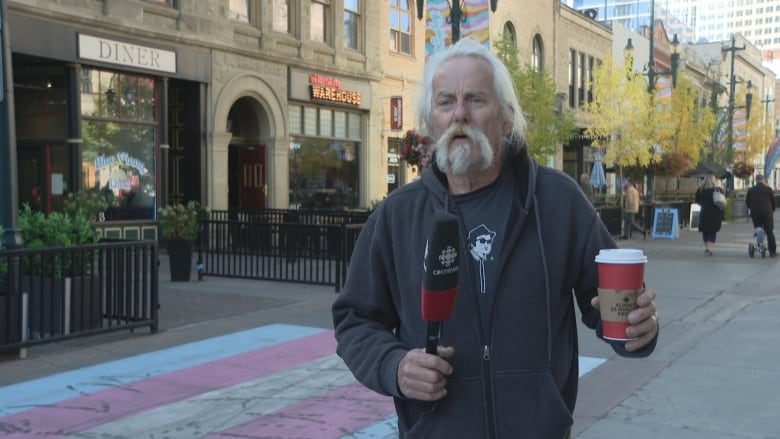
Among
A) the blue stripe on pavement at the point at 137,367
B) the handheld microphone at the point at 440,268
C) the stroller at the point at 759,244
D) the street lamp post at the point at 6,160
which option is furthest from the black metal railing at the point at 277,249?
the stroller at the point at 759,244

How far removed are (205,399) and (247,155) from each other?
1584 cm

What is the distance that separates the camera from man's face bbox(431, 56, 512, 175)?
2.37 meters

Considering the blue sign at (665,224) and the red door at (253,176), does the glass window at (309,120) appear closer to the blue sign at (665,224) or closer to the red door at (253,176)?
the red door at (253,176)

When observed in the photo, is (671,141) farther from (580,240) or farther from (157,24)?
(580,240)

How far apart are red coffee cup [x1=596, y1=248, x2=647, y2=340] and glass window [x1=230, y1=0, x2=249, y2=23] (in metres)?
18.9

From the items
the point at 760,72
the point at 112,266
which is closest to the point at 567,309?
the point at 112,266

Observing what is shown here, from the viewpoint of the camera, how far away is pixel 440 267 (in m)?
1.96

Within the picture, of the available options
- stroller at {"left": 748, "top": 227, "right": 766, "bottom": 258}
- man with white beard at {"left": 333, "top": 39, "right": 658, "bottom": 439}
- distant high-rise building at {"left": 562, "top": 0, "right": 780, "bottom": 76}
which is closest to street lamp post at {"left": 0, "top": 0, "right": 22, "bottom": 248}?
man with white beard at {"left": 333, "top": 39, "right": 658, "bottom": 439}

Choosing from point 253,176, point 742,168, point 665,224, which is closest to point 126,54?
point 253,176

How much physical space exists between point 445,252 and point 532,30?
35405 millimetres

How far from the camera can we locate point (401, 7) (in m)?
26.7

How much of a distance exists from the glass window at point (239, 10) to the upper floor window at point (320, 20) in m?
2.43

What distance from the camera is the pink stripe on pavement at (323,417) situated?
17.9 feet

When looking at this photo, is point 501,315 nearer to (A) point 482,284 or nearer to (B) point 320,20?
(A) point 482,284
